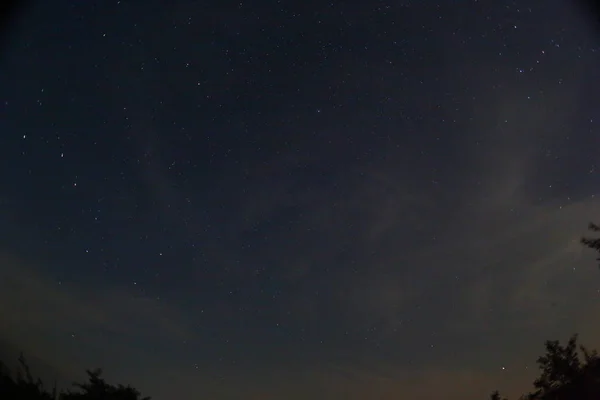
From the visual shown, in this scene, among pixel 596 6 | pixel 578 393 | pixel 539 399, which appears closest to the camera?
pixel 596 6

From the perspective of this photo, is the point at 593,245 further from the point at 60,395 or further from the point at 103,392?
the point at 103,392

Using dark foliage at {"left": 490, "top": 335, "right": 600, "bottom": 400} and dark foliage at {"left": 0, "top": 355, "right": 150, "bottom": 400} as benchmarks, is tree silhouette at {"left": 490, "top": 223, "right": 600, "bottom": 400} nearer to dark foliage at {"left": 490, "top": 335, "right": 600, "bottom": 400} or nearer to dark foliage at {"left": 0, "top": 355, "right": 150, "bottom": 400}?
dark foliage at {"left": 490, "top": 335, "right": 600, "bottom": 400}

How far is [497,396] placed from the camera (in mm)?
22234

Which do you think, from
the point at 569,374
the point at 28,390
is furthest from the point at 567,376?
the point at 28,390

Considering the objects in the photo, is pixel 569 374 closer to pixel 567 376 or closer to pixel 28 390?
pixel 567 376

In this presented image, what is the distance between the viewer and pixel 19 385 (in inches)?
441

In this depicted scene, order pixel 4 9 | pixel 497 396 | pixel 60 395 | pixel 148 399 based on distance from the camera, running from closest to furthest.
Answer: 1. pixel 4 9
2. pixel 60 395
3. pixel 148 399
4. pixel 497 396

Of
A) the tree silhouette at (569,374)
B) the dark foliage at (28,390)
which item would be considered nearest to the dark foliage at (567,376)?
the tree silhouette at (569,374)

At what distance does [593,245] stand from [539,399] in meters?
6.95

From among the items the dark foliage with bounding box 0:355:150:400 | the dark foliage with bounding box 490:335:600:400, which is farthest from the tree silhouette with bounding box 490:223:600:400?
the dark foliage with bounding box 0:355:150:400

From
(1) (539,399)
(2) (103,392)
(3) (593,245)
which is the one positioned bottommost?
(1) (539,399)

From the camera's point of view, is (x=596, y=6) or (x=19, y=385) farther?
(x=19, y=385)

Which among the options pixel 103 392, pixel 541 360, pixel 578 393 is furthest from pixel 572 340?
pixel 103 392

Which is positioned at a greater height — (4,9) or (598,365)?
(4,9)
